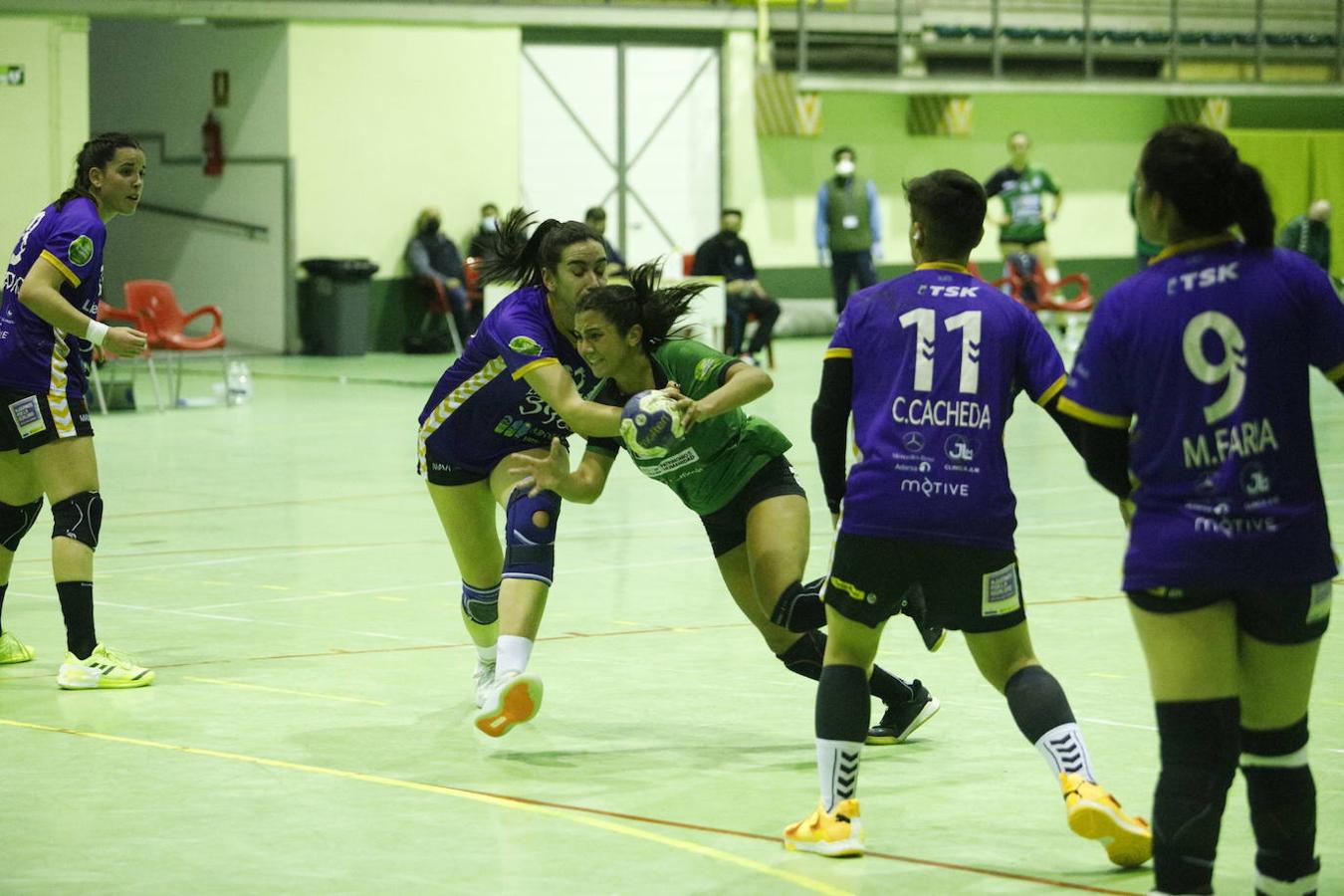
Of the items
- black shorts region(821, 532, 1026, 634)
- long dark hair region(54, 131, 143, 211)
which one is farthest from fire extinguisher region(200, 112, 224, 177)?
black shorts region(821, 532, 1026, 634)

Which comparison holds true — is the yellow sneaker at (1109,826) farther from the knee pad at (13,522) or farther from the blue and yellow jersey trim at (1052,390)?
the knee pad at (13,522)

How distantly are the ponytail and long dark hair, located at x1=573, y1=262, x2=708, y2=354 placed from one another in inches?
85.9

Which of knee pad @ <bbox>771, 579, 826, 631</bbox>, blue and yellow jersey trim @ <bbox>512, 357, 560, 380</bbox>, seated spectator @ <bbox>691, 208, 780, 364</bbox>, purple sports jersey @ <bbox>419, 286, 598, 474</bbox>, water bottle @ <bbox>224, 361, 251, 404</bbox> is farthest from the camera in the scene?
seated spectator @ <bbox>691, 208, 780, 364</bbox>

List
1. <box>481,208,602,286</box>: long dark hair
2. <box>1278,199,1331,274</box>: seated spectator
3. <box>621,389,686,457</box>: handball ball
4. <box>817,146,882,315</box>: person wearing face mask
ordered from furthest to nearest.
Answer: <box>1278,199,1331,274</box>: seated spectator
<box>817,146,882,315</box>: person wearing face mask
<box>481,208,602,286</box>: long dark hair
<box>621,389,686,457</box>: handball ball

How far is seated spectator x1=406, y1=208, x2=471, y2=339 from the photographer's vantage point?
24.9 meters

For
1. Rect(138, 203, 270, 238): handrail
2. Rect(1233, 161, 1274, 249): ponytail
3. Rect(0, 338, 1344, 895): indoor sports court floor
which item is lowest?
Rect(0, 338, 1344, 895): indoor sports court floor

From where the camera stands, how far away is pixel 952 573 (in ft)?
15.9

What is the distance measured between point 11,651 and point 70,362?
45.5 inches

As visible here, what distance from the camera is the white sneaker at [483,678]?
6777 mm

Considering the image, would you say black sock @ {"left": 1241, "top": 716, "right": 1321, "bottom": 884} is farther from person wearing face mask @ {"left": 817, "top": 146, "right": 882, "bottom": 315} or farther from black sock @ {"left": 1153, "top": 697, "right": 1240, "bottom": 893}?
person wearing face mask @ {"left": 817, "top": 146, "right": 882, "bottom": 315}

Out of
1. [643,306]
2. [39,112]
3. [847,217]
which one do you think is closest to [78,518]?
[643,306]

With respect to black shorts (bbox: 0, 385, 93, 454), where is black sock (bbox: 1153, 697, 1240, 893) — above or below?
below

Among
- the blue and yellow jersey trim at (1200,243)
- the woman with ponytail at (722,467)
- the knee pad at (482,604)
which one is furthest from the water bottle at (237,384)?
the blue and yellow jersey trim at (1200,243)

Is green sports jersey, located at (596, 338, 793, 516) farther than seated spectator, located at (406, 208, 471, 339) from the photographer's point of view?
No
